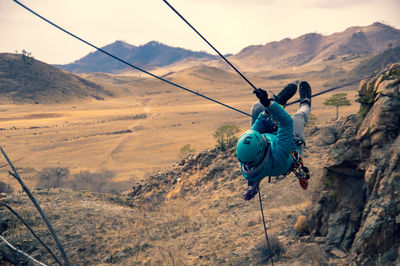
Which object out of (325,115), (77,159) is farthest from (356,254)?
(325,115)

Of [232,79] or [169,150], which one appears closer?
[169,150]

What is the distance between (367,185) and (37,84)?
114936 millimetres

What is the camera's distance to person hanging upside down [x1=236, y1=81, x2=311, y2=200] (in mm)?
4470

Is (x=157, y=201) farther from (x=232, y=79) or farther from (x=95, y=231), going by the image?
(x=232, y=79)

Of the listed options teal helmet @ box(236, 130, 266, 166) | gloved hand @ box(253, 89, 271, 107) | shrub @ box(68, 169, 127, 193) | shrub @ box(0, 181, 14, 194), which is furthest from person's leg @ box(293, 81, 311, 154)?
shrub @ box(0, 181, 14, 194)

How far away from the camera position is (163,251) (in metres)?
10.9

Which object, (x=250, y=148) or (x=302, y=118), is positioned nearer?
(x=250, y=148)

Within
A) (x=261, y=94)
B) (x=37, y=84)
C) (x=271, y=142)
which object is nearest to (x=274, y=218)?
(x=271, y=142)

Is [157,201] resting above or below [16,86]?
below

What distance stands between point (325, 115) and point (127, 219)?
51.0m

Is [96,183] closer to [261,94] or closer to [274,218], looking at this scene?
[274,218]

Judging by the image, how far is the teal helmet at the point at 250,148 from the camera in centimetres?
445

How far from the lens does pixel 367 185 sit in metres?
8.06

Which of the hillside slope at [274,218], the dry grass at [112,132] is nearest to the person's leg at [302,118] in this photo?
the hillside slope at [274,218]
